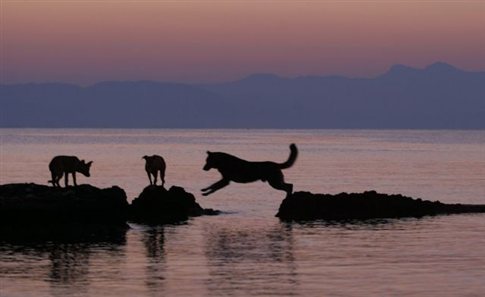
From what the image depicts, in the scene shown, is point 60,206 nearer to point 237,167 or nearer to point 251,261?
point 237,167

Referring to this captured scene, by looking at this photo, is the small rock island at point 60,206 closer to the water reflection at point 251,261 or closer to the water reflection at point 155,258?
the water reflection at point 155,258

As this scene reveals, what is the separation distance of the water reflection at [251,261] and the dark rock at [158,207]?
2010mm

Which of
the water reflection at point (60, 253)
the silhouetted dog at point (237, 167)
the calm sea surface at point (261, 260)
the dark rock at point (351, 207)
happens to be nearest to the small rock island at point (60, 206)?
the water reflection at point (60, 253)

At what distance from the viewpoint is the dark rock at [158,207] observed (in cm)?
3709

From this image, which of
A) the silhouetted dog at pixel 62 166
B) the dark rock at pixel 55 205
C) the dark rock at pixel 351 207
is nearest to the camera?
the dark rock at pixel 55 205

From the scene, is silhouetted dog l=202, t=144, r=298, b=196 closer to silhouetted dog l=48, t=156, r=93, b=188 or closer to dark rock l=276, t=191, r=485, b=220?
dark rock l=276, t=191, r=485, b=220

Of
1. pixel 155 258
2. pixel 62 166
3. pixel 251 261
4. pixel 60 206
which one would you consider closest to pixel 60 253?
pixel 155 258

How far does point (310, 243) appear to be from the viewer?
30.3 m

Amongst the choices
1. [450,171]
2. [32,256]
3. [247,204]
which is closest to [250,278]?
[32,256]

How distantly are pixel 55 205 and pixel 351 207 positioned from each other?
11.6 m

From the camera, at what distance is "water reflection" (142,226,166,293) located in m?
22.5

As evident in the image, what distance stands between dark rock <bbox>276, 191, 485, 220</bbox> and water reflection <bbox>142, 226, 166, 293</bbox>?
205 inches

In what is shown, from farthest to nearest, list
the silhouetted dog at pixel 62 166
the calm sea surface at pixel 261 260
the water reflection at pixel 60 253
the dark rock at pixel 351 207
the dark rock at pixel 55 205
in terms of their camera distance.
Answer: the dark rock at pixel 351 207 < the silhouetted dog at pixel 62 166 < the dark rock at pixel 55 205 < the water reflection at pixel 60 253 < the calm sea surface at pixel 261 260

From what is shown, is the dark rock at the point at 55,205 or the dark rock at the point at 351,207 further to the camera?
the dark rock at the point at 351,207
